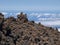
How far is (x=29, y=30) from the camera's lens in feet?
71.3

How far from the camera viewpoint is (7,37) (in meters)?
20.6

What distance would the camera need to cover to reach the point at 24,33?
21.1 meters

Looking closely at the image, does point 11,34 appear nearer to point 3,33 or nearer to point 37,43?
point 3,33

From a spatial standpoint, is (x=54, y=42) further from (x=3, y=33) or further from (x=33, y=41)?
(x=3, y=33)

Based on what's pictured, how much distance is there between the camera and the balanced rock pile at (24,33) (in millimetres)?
20156

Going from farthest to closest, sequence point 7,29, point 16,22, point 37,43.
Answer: point 16,22, point 7,29, point 37,43

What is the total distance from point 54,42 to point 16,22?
4234 millimetres

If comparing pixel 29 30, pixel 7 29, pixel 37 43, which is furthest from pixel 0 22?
pixel 37 43

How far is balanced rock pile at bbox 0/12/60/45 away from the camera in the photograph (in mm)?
20156

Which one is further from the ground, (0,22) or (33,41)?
(0,22)

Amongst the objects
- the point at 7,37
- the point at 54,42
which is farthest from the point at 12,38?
the point at 54,42

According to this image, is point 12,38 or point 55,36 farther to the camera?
point 55,36

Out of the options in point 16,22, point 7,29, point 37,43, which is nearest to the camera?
point 37,43

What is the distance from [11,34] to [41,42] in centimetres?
264
